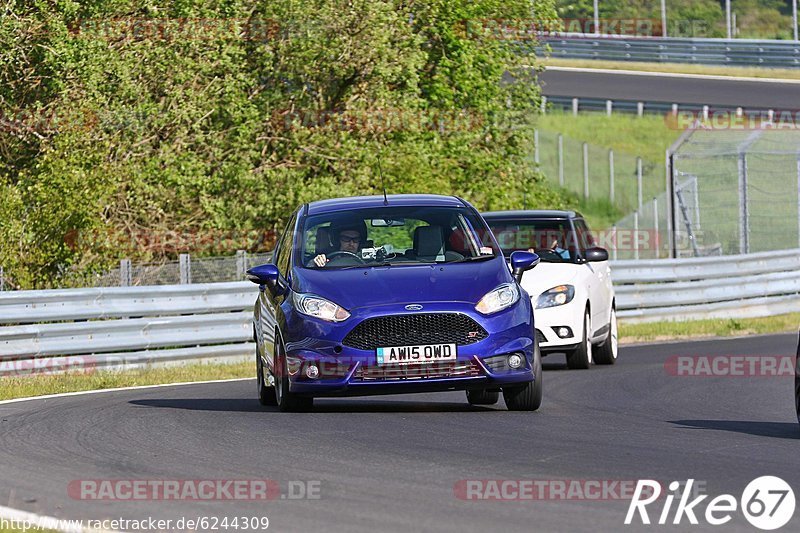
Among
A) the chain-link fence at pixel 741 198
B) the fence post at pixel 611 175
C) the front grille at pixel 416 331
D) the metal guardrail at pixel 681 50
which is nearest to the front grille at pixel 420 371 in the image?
the front grille at pixel 416 331

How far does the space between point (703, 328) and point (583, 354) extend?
30.2 feet

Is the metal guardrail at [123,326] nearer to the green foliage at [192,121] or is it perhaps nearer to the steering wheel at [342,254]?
the green foliage at [192,121]

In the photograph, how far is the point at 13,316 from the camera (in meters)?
18.0

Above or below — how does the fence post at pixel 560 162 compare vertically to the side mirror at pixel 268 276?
below

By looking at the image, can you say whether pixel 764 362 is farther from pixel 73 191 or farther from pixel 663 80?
pixel 663 80

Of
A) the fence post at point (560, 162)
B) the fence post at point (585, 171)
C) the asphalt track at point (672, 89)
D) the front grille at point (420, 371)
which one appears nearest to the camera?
the front grille at point (420, 371)

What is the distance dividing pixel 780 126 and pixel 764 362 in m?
25.9

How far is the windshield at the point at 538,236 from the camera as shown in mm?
17922

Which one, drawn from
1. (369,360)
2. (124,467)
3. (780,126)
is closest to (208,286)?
(369,360)

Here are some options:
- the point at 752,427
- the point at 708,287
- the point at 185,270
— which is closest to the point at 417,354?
the point at 752,427

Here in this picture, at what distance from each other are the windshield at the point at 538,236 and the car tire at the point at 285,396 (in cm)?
603

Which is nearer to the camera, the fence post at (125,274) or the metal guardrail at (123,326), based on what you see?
the metal guardrail at (123,326)

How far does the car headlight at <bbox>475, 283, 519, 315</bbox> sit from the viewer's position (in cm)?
1139

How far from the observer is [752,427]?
1114cm
